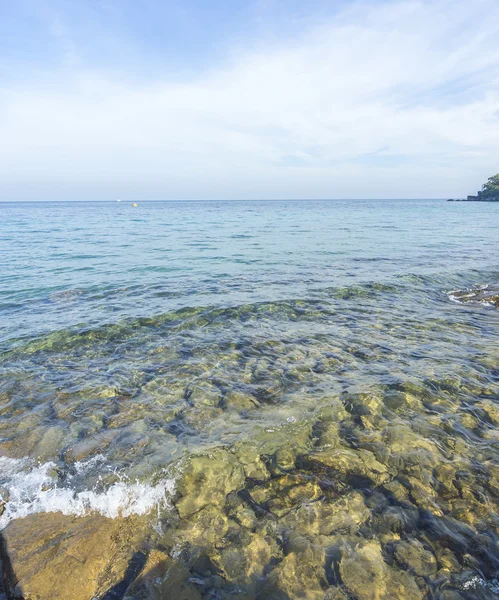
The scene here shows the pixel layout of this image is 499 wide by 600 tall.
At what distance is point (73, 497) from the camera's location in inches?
179

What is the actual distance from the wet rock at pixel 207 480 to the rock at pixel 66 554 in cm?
72

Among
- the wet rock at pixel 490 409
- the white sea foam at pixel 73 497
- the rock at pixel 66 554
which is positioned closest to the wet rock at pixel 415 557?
the white sea foam at pixel 73 497

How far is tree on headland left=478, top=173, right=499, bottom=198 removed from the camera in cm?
14038

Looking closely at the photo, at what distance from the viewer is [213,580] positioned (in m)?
3.61

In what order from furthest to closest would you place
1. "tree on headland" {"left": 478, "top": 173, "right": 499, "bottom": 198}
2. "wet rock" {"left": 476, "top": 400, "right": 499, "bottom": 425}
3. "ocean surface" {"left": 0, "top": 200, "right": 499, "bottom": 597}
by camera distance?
"tree on headland" {"left": 478, "top": 173, "right": 499, "bottom": 198} → "wet rock" {"left": 476, "top": 400, "right": 499, "bottom": 425} → "ocean surface" {"left": 0, "top": 200, "right": 499, "bottom": 597}

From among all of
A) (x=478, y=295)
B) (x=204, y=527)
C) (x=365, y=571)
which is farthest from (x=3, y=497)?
(x=478, y=295)

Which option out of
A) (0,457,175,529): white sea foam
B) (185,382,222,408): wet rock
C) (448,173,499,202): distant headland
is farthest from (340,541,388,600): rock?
(448,173,499,202): distant headland

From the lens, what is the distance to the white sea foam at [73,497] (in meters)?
4.38

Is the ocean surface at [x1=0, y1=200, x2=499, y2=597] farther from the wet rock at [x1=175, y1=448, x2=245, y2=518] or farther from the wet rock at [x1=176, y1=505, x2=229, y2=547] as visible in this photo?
the wet rock at [x1=176, y1=505, x2=229, y2=547]

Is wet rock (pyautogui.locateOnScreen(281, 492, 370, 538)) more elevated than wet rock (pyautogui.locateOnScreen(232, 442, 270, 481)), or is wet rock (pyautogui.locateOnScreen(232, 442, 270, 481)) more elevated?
wet rock (pyautogui.locateOnScreen(281, 492, 370, 538))

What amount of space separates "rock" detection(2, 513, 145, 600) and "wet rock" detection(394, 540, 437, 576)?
2.91 meters

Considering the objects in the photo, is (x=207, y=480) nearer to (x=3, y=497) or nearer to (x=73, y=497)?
(x=73, y=497)

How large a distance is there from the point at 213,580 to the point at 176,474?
157 centimetres

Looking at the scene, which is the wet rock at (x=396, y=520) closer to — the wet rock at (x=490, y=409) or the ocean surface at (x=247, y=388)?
the ocean surface at (x=247, y=388)
